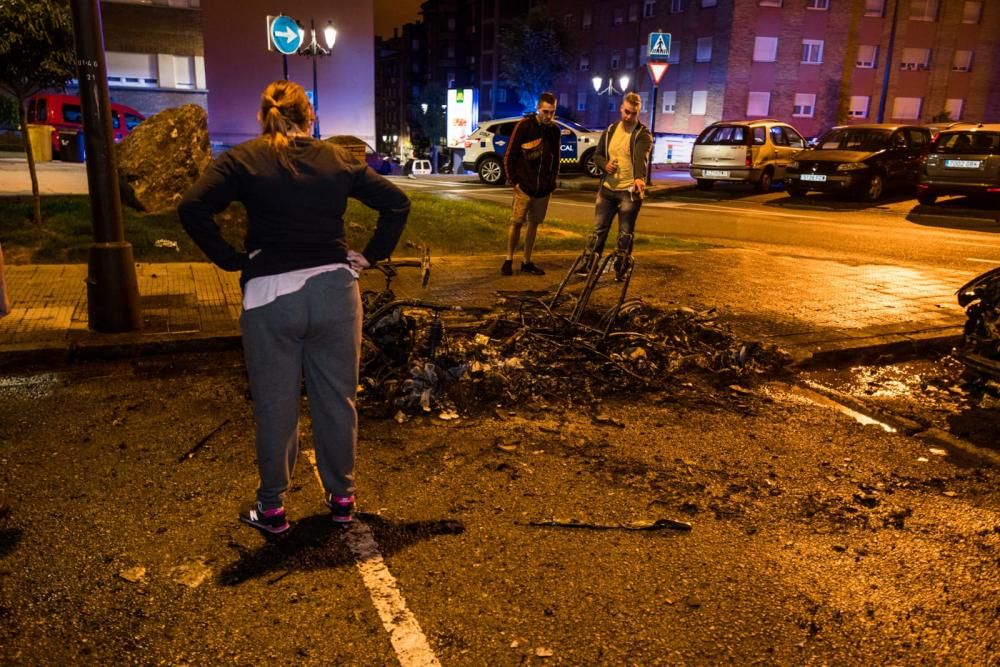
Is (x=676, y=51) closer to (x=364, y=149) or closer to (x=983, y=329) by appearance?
(x=364, y=149)

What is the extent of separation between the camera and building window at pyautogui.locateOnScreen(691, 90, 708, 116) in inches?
1759

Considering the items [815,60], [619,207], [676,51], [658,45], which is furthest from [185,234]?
[815,60]

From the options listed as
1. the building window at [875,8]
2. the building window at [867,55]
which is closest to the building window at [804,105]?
the building window at [867,55]

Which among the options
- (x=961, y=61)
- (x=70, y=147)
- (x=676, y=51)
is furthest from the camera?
(x=961, y=61)

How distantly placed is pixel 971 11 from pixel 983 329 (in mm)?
50968

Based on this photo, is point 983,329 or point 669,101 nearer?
point 983,329

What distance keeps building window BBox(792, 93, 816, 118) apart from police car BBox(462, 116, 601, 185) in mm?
25656

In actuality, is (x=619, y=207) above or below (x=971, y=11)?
below

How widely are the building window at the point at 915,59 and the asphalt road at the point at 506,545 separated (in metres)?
49.6

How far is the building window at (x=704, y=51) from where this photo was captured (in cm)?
4391

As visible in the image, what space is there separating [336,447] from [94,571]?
1050 mm

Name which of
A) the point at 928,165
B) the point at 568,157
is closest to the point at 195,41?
the point at 568,157

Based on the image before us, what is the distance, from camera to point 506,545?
3.40 metres

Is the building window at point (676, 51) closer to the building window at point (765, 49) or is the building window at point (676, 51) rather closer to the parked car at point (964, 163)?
the building window at point (765, 49)
